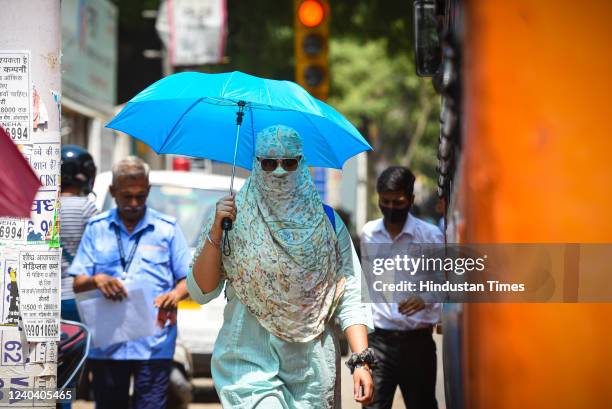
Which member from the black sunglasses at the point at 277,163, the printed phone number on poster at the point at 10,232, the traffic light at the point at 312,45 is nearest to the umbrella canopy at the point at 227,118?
the black sunglasses at the point at 277,163

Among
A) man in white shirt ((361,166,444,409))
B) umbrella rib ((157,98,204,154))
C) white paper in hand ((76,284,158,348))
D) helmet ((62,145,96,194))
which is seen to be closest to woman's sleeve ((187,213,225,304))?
umbrella rib ((157,98,204,154))

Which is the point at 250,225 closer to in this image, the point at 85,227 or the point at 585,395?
the point at 585,395

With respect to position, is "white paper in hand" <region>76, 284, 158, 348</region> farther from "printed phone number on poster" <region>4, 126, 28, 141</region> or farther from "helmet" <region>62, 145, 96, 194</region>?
"printed phone number on poster" <region>4, 126, 28, 141</region>

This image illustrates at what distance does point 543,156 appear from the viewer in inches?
144

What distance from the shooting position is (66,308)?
265 inches

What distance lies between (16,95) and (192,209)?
14.9ft

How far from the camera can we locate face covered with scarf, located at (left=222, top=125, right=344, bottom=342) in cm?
429

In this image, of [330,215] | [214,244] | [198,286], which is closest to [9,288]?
[198,286]

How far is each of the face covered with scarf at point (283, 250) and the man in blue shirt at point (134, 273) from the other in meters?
2.11

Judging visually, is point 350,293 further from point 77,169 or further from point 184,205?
point 184,205

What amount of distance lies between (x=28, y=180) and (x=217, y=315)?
15.5 ft

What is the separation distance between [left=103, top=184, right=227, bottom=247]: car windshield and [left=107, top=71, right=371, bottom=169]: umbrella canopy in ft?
11.8

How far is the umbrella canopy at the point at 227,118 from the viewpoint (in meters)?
4.80

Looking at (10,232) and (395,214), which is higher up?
(395,214)
